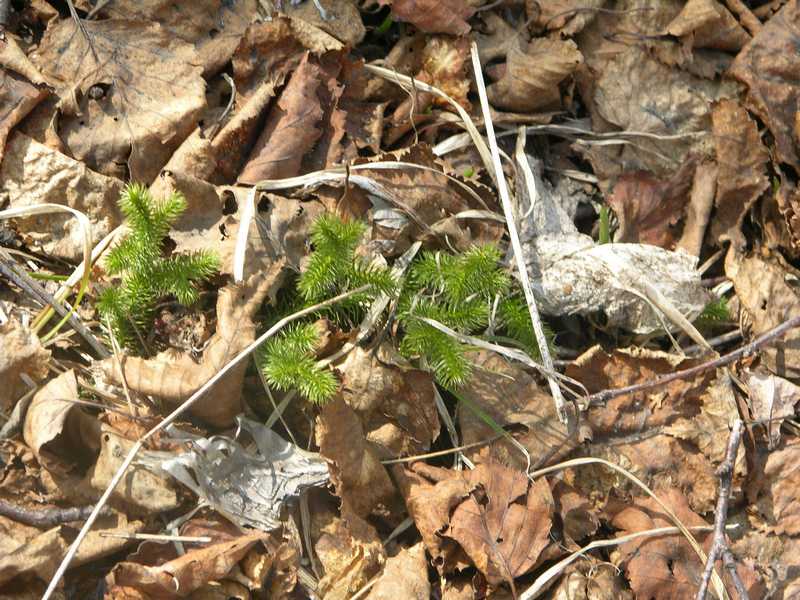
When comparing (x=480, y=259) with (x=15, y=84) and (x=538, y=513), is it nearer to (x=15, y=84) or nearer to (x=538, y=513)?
(x=538, y=513)

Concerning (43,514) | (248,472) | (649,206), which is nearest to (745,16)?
(649,206)

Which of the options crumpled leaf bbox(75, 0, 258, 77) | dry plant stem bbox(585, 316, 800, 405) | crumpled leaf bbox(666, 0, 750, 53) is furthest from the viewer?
crumpled leaf bbox(666, 0, 750, 53)

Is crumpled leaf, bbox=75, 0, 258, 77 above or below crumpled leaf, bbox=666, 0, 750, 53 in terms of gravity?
above

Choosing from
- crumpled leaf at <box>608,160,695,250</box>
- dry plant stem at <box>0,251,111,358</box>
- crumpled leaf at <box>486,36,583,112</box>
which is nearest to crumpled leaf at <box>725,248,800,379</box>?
crumpled leaf at <box>608,160,695,250</box>

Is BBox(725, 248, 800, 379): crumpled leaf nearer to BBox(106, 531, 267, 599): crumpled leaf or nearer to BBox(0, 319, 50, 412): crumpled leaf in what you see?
BBox(106, 531, 267, 599): crumpled leaf

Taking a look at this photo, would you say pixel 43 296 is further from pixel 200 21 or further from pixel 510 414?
pixel 510 414

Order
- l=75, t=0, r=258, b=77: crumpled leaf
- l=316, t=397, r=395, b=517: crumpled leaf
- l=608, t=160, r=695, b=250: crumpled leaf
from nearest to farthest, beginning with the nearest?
l=316, t=397, r=395, b=517: crumpled leaf, l=75, t=0, r=258, b=77: crumpled leaf, l=608, t=160, r=695, b=250: crumpled leaf
